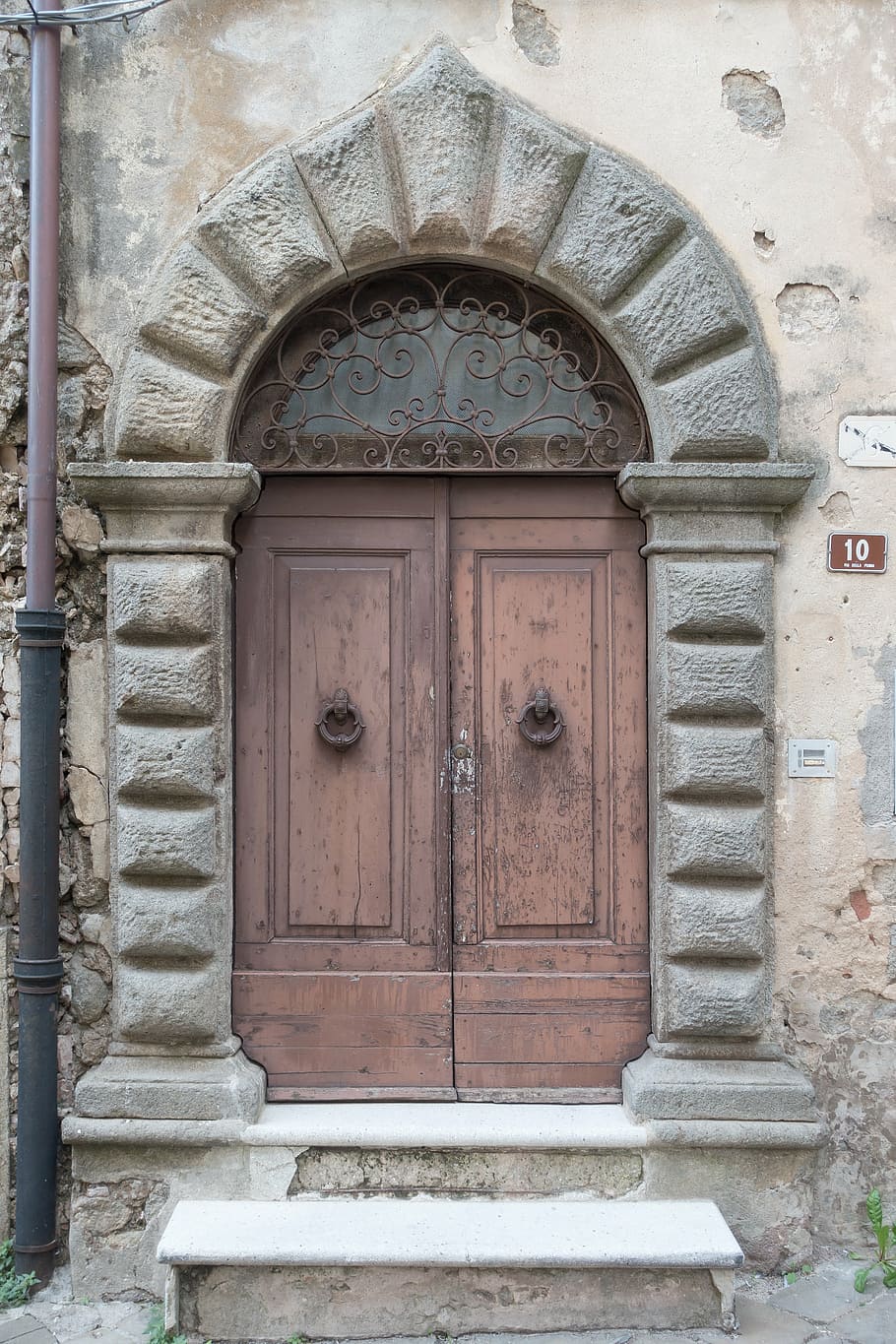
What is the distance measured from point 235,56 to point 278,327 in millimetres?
945

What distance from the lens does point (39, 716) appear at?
3334 millimetres

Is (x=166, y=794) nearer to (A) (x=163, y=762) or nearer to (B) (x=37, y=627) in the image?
(A) (x=163, y=762)

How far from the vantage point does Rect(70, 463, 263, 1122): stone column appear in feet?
11.0

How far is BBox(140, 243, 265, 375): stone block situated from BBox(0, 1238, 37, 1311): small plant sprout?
305 centimetres

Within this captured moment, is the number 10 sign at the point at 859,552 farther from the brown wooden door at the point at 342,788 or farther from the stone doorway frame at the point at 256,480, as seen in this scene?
the brown wooden door at the point at 342,788

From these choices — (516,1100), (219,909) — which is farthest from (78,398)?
(516,1100)

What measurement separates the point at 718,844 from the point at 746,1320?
1456 millimetres

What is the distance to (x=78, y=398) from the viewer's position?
3451mm

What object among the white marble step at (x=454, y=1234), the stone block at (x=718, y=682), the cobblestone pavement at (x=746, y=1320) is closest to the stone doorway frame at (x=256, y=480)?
the stone block at (x=718, y=682)

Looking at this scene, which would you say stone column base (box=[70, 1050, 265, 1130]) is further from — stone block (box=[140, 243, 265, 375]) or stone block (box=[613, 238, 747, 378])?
stone block (box=[613, 238, 747, 378])

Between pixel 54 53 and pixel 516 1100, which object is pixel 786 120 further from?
pixel 516 1100

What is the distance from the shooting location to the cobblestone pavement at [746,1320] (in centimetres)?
304

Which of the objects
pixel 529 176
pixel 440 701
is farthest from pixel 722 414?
pixel 440 701

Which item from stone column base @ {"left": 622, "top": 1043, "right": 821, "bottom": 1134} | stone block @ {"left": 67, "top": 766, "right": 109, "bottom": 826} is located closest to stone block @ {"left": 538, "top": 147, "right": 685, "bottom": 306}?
stone block @ {"left": 67, "top": 766, "right": 109, "bottom": 826}
